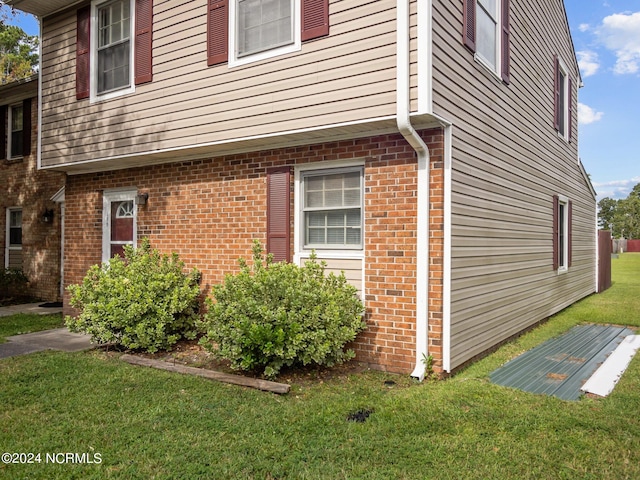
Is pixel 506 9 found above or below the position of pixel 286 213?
above

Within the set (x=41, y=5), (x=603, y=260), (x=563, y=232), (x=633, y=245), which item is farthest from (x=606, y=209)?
(x=41, y=5)

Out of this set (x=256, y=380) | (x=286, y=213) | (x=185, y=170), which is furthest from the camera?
(x=185, y=170)

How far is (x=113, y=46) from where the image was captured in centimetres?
785

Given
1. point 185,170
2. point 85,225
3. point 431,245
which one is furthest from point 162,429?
point 85,225

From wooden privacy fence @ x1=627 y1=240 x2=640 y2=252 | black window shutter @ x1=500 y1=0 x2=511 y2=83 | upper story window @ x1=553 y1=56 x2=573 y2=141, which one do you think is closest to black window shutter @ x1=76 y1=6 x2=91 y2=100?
black window shutter @ x1=500 y1=0 x2=511 y2=83

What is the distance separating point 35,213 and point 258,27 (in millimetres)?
8329

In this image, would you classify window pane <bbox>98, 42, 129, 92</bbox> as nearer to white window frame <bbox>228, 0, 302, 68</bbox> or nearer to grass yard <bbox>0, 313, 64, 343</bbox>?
white window frame <bbox>228, 0, 302, 68</bbox>

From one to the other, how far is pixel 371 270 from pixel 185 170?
3.42 m

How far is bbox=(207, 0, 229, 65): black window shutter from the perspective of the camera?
644 cm

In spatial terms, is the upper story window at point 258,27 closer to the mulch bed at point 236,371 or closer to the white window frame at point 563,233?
the mulch bed at point 236,371

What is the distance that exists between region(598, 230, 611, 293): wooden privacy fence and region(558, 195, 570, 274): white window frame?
4484 millimetres

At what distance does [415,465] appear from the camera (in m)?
3.35

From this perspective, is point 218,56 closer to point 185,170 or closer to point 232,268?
point 185,170

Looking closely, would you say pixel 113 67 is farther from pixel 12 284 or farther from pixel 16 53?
pixel 16 53
